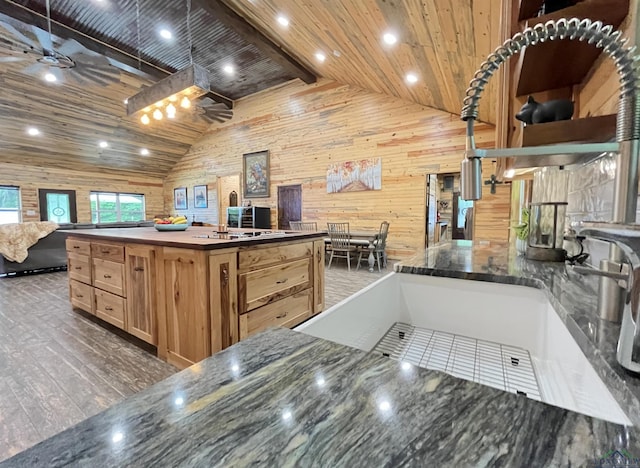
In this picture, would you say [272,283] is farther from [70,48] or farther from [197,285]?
[70,48]

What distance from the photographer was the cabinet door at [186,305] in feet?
6.05

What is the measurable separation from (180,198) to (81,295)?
26.6 feet

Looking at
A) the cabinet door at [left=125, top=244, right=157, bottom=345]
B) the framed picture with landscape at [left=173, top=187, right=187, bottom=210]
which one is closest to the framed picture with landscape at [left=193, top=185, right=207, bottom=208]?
the framed picture with landscape at [left=173, top=187, right=187, bottom=210]

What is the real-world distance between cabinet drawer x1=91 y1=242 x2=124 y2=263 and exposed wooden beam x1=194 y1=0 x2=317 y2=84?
12.8 ft

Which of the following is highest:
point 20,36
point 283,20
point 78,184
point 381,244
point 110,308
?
point 283,20

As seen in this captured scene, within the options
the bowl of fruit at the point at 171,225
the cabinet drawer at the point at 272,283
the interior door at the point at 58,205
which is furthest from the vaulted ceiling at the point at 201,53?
the cabinet drawer at the point at 272,283

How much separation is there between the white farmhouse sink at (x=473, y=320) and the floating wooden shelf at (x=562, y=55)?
2.99 ft

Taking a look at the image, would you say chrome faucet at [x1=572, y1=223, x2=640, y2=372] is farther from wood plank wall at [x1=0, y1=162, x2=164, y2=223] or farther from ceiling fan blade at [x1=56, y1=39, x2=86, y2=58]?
wood plank wall at [x1=0, y1=162, x2=164, y2=223]

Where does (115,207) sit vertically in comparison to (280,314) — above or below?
above

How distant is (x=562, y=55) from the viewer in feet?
3.72

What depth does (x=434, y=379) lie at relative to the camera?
1.51ft

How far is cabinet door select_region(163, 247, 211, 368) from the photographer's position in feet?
6.05

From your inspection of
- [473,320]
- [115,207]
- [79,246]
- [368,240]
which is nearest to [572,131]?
[473,320]

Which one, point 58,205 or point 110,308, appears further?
point 58,205
